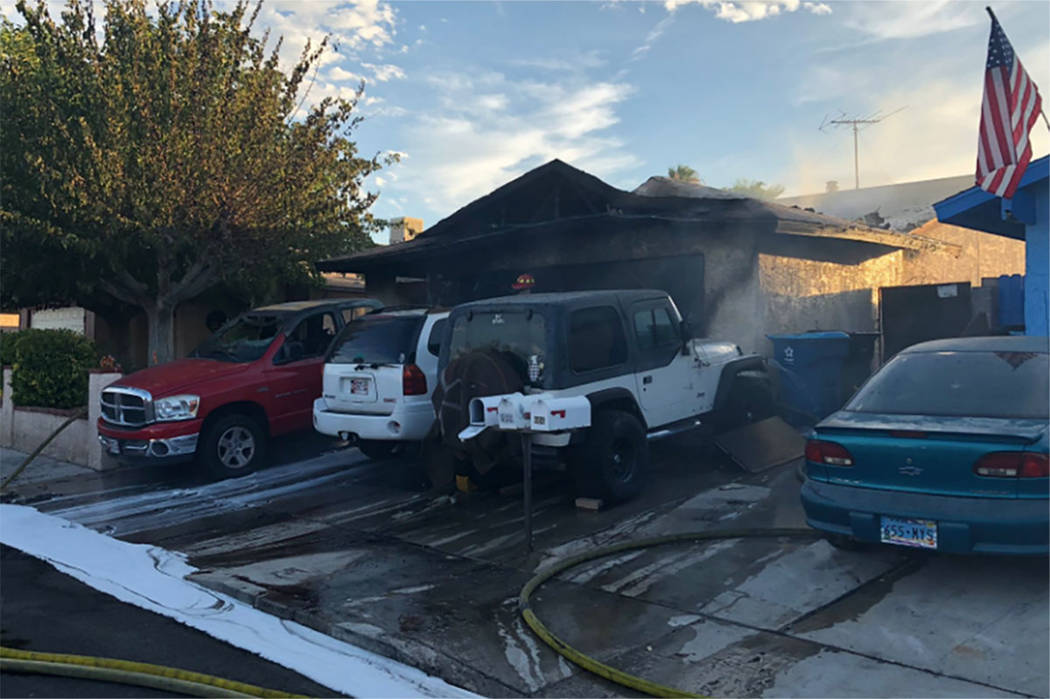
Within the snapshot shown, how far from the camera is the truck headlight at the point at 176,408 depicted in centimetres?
938

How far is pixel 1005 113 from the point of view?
8.26 metres

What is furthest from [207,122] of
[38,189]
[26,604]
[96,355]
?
[26,604]

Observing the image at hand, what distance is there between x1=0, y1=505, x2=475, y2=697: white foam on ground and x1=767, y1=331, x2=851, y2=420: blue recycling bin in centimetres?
713

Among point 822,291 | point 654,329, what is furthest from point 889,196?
point 654,329

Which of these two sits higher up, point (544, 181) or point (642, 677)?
point (544, 181)

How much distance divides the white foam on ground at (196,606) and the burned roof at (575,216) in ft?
22.7

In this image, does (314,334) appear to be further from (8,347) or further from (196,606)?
(196,606)

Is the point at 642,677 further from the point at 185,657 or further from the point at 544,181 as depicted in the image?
the point at 544,181

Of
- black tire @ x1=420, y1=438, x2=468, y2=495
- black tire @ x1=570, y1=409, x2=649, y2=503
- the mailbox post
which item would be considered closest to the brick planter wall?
black tire @ x1=420, y1=438, x2=468, y2=495

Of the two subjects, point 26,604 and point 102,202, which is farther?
point 102,202

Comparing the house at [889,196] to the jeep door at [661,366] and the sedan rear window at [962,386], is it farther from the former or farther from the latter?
the sedan rear window at [962,386]

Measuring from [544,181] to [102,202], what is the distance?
252 inches

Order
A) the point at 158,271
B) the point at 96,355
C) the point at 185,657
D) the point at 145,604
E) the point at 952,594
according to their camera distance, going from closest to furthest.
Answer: the point at 185,657, the point at 952,594, the point at 145,604, the point at 96,355, the point at 158,271

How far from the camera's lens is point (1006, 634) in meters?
4.54
